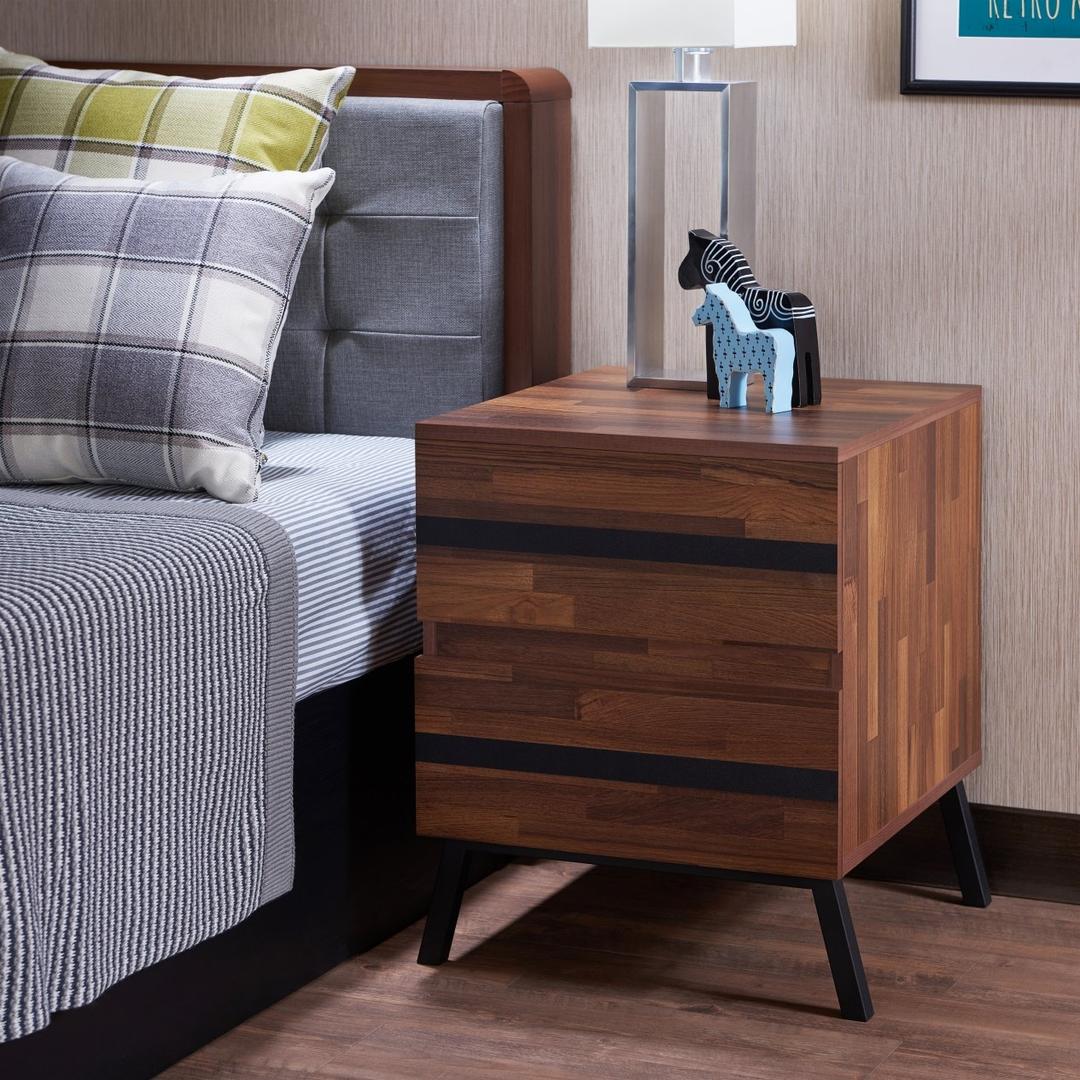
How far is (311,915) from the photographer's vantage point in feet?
7.00

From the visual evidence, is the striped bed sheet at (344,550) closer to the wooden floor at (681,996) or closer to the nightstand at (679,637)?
the nightstand at (679,637)

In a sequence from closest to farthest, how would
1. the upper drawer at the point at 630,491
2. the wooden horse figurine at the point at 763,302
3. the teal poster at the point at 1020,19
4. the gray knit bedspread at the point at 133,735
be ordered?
the gray knit bedspread at the point at 133,735
the upper drawer at the point at 630,491
the wooden horse figurine at the point at 763,302
the teal poster at the point at 1020,19

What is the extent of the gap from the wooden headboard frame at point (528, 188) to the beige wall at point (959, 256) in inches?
2.7

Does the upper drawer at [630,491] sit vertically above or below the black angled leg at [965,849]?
above

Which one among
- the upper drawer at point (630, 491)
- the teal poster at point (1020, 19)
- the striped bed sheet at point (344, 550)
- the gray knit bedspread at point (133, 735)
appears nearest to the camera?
the gray knit bedspread at point (133, 735)

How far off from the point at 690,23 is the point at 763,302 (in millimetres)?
351

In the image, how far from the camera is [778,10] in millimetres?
2270

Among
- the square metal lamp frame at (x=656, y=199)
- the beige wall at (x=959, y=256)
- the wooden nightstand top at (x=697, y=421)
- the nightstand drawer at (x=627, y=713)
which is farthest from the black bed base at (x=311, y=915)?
the beige wall at (x=959, y=256)

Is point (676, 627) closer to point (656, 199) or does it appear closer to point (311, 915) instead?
point (311, 915)

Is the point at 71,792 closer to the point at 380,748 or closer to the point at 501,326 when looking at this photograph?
the point at 380,748

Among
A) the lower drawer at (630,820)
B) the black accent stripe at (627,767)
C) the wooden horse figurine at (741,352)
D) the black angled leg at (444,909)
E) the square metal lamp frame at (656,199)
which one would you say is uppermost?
the square metal lamp frame at (656,199)

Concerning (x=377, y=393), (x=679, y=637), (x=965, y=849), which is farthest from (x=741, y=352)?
(x=965, y=849)

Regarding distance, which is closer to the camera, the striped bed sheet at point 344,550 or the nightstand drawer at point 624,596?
the nightstand drawer at point 624,596

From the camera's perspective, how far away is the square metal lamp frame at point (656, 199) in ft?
7.66
